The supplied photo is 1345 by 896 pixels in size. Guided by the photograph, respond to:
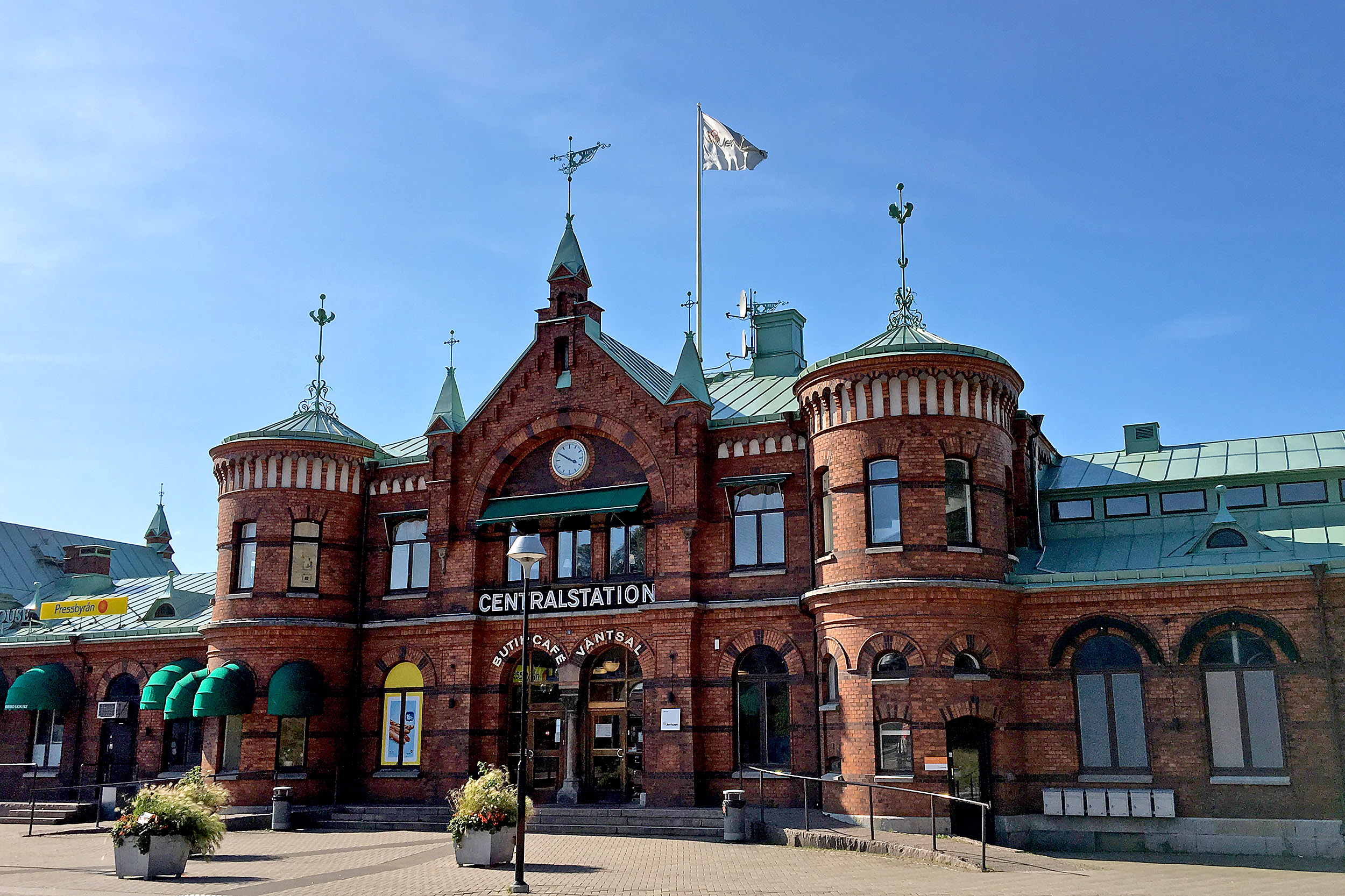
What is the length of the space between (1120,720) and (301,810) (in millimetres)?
18577

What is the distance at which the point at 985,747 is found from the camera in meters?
23.4

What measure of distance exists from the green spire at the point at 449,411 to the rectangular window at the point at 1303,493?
1954 cm

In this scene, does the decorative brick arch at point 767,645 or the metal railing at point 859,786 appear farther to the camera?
the decorative brick arch at point 767,645

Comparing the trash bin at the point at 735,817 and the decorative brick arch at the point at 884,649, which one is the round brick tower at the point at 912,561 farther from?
the trash bin at the point at 735,817

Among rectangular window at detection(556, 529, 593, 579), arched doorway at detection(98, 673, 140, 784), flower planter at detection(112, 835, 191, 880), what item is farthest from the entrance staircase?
arched doorway at detection(98, 673, 140, 784)

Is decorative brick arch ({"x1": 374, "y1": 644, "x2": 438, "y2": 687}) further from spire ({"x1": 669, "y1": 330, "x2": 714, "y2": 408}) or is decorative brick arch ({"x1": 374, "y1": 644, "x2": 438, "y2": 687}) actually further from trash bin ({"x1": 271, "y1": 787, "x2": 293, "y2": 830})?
spire ({"x1": 669, "y1": 330, "x2": 714, "y2": 408})

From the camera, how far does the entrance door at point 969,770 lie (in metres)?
23.1

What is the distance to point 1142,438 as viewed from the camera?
29.7 metres

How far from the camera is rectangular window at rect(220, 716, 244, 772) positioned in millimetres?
29172

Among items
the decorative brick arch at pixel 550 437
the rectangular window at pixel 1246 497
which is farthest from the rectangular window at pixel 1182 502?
the decorative brick arch at pixel 550 437

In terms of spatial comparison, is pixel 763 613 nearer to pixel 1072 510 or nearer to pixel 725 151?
pixel 1072 510

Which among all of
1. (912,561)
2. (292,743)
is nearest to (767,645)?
(912,561)

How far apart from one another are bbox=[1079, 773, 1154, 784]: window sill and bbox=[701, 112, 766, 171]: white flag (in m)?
18.3

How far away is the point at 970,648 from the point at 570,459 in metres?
10.9
